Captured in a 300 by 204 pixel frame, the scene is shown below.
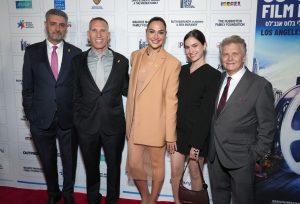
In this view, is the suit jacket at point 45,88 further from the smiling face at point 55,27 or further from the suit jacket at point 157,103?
the suit jacket at point 157,103

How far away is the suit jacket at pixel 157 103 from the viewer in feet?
8.02

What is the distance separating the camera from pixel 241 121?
2.13 meters

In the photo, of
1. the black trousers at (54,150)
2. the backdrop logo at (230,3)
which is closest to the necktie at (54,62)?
the black trousers at (54,150)

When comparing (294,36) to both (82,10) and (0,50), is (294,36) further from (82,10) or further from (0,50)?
(0,50)

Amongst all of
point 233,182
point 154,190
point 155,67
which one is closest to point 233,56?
point 155,67

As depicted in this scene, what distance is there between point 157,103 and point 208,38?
104cm

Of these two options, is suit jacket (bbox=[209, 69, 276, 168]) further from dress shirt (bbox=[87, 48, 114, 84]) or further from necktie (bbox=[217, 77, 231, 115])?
dress shirt (bbox=[87, 48, 114, 84])

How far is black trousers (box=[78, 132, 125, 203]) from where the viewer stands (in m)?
2.67

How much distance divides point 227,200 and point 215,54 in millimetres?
1523

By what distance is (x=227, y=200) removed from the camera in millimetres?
2451

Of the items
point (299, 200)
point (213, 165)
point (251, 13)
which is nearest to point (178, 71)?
point (213, 165)

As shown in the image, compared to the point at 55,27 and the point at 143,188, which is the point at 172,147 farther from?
the point at 55,27

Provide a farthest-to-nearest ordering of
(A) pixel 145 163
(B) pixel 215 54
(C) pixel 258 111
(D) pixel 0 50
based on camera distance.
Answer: (D) pixel 0 50, (B) pixel 215 54, (A) pixel 145 163, (C) pixel 258 111

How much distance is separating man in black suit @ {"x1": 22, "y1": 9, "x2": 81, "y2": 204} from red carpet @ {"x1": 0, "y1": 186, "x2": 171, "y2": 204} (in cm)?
78
